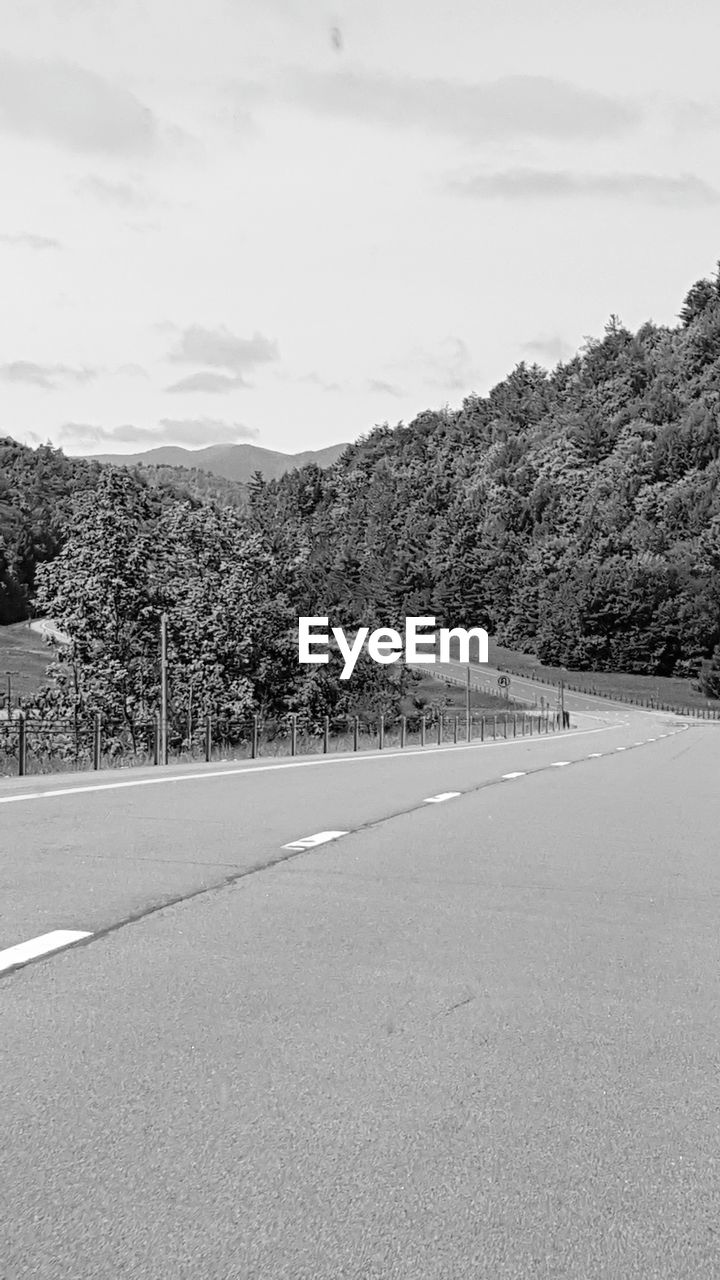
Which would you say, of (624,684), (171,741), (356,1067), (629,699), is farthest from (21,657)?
(356,1067)

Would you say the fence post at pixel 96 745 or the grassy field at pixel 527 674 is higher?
the grassy field at pixel 527 674

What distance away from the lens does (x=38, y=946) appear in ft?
23.8

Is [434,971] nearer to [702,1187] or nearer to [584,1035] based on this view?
[584,1035]

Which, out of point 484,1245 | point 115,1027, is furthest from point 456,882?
point 484,1245

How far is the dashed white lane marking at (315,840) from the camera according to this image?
12320 mm

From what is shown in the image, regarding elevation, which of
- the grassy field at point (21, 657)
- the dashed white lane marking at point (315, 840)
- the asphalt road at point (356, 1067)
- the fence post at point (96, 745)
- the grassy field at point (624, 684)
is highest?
the grassy field at point (21, 657)

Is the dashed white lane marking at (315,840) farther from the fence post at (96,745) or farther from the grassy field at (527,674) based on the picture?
the grassy field at (527,674)

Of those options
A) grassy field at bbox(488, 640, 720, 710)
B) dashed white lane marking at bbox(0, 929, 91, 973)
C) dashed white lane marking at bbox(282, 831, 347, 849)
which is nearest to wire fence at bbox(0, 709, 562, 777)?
dashed white lane marking at bbox(282, 831, 347, 849)

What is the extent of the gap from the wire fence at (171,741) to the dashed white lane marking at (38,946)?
1977 centimetres

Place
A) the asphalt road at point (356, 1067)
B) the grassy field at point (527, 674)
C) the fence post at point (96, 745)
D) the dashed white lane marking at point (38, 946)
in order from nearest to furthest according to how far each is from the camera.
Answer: the asphalt road at point (356, 1067)
the dashed white lane marking at point (38, 946)
the fence post at point (96, 745)
the grassy field at point (527, 674)

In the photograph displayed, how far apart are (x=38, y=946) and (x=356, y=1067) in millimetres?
2590

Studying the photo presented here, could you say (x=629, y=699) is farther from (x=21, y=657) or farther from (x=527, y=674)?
(x=21, y=657)

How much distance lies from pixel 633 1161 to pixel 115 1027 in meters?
2.34

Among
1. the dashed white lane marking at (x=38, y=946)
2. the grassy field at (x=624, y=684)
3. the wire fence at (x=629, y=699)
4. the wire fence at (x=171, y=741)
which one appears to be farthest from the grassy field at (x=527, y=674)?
the dashed white lane marking at (x=38, y=946)
